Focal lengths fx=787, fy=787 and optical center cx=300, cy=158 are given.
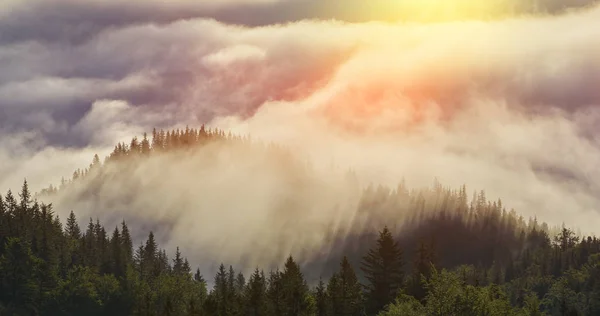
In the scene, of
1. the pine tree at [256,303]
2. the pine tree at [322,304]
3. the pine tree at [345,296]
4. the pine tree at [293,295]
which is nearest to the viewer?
the pine tree at [256,303]

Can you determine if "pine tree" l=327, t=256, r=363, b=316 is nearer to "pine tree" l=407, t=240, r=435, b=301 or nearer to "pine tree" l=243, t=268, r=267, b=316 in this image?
"pine tree" l=407, t=240, r=435, b=301

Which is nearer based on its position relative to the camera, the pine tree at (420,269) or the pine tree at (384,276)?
the pine tree at (384,276)

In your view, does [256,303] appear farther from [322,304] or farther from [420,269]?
[420,269]

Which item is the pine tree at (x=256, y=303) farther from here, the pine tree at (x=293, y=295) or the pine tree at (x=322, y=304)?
the pine tree at (x=322, y=304)

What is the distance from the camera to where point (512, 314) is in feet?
436

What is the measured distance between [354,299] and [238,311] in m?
26.5

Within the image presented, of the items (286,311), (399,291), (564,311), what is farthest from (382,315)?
(564,311)

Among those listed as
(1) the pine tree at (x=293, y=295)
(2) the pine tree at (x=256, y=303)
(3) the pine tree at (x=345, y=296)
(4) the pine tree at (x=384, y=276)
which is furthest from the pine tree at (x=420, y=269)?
(2) the pine tree at (x=256, y=303)

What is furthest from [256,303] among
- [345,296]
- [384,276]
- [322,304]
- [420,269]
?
[420,269]

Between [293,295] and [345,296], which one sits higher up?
[345,296]

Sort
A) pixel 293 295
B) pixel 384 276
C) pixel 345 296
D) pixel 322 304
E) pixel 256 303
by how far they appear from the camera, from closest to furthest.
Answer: pixel 256 303, pixel 384 276, pixel 293 295, pixel 345 296, pixel 322 304

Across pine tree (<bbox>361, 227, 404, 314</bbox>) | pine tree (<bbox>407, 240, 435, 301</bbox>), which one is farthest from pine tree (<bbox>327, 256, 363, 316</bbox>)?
pine tree (<bbox>407, 240, 435, 301</bbox>)

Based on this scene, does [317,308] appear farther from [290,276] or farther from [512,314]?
[512,314]

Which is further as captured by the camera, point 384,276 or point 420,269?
point 420,269
